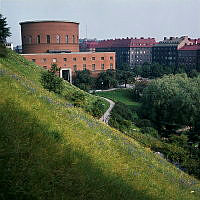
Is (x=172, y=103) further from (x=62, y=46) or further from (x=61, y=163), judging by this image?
(x=62, y=46)

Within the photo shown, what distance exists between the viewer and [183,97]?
34875 millimetres

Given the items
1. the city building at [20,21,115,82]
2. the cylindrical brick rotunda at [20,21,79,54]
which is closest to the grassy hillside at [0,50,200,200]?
the city building at [20,21,115,82]

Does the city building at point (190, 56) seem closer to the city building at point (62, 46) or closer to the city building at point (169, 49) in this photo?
the city building at point (169, 49)

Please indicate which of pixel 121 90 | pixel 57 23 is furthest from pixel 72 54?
pixel 121 90

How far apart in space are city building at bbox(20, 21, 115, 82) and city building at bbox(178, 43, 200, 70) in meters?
37.3

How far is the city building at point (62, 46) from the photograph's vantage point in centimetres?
6520

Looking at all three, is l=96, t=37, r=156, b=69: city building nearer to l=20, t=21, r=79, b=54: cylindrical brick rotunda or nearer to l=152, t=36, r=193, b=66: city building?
l=152, t=36, r=193, b=66: city building

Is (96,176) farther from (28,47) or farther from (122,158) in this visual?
(28,47)

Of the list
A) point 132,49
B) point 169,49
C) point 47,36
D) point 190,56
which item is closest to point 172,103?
point 47,36

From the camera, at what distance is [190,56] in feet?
314

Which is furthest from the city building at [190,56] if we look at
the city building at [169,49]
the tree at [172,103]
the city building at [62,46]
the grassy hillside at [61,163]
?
the grassy hillside at [61,163]

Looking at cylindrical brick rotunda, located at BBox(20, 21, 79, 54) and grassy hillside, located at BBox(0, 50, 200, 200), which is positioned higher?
cylindrical brick rotunda, located at BBox(20, 21, 79, 54)

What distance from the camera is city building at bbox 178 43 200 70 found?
93.4m

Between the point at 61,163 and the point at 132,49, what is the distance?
4331 inches
